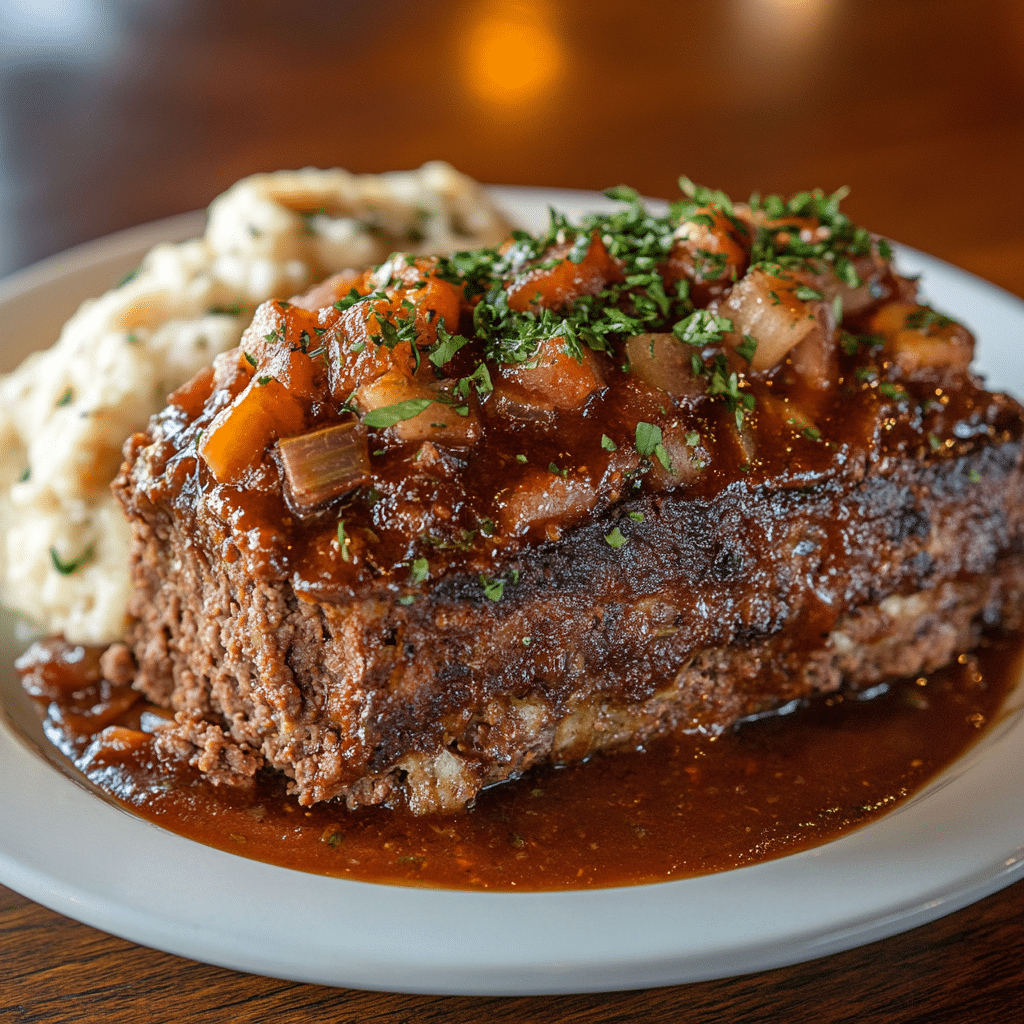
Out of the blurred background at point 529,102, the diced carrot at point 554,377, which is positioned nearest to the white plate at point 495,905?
the diced carrot at point 554,377

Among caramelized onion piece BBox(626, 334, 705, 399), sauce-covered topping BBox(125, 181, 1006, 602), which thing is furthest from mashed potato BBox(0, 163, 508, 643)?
caramelized onion piece BBox(626, 334, 705, 399)

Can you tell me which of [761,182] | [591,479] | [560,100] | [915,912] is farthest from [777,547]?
[560,100]

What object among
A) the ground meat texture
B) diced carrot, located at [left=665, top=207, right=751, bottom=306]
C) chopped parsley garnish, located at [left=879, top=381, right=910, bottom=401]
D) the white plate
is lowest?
the white plate

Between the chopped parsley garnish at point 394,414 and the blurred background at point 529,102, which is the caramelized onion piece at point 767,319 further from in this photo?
the blurred background at point 529,102

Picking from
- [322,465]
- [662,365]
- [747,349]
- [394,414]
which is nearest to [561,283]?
[662,365]

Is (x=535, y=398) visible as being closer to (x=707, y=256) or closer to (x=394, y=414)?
(x=394, y=414)

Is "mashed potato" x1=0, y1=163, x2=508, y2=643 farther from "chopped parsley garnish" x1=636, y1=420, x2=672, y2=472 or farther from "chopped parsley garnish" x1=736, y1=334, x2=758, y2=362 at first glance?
"chopped parsley garnish" x1=736, y1=334, x2=758, y2=362
